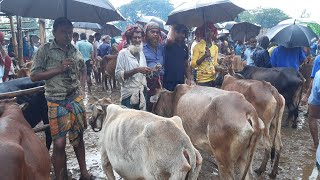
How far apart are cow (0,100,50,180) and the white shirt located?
5.06 feet

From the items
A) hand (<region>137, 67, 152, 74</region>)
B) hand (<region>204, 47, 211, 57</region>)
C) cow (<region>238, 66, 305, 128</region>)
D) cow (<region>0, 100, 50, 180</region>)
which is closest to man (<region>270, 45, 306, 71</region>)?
cow (<region>238, 66, 305, 128</region>)

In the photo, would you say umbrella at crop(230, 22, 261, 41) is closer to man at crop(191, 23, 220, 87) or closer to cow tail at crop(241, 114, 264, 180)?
man at crop(191, 23, 220, 87)

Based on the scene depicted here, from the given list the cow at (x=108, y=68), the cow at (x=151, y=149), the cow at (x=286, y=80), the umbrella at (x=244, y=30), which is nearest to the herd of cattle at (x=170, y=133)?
the cow at (x=151, y=149)

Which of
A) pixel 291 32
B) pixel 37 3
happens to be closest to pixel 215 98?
pixel 37 3

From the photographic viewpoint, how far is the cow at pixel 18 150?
2.02 m

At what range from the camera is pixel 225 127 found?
376 cm

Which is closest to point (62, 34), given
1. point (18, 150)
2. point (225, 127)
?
point (18, 150)

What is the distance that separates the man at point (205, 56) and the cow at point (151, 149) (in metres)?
2.37

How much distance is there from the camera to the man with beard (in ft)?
14.3

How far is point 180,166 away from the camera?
9.28 ft

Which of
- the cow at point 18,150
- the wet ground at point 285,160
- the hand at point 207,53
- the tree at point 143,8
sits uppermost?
the tree at point 143,8

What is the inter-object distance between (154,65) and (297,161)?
2.99 meters

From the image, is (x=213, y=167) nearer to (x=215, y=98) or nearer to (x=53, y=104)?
(x=215, y=98)

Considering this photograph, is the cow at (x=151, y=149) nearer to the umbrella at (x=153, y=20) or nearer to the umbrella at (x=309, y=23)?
the umbrella at (x=309, y=23)
